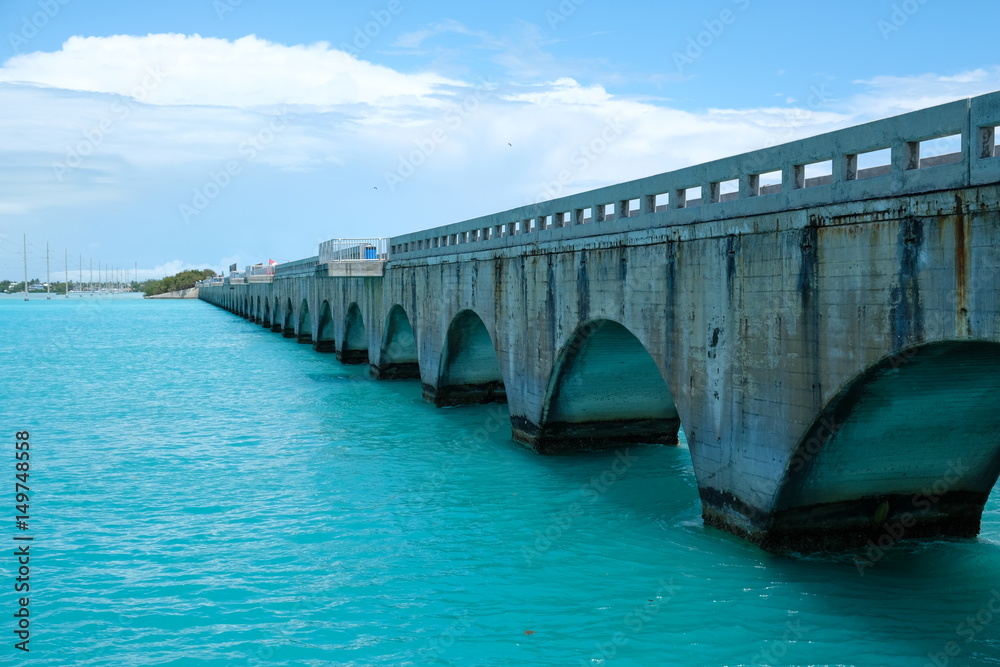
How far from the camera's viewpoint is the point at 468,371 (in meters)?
29.7

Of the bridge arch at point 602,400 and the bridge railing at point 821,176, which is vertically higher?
the bridge railing at point 821,176

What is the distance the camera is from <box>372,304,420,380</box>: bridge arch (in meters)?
37.1

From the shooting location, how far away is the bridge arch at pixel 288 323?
2677 inches

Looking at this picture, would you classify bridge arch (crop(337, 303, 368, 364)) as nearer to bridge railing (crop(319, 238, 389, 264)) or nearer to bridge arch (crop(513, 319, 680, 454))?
bridge railing (crop(319, 238, 389, 264))

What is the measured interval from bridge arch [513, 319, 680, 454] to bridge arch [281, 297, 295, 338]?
159 feet

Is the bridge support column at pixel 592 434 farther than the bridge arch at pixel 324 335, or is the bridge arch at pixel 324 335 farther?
the bridge arch at pixel 324 335
